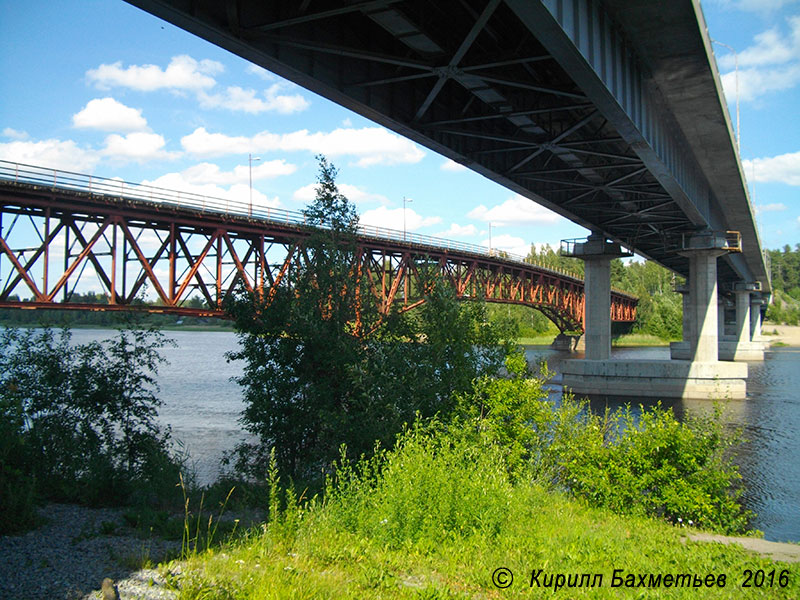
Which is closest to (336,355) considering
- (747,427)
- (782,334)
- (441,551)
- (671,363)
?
(441,551)

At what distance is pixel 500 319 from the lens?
1559 centimetres

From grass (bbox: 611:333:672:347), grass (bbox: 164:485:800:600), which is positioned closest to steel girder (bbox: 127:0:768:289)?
grass (bbox: 164:485:800:600)

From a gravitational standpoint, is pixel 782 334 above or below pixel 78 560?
above

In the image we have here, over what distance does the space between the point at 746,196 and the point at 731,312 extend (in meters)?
100

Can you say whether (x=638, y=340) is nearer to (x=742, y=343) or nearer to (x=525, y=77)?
(x=742, y=343)

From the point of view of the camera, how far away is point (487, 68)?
52.9 feet

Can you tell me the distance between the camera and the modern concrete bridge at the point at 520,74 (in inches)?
503

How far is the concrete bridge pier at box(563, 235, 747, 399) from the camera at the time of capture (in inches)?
1596

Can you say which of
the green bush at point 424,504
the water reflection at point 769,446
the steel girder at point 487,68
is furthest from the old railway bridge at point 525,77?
the green bush at point 424,504

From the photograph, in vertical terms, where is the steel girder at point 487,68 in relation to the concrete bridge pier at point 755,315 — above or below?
above

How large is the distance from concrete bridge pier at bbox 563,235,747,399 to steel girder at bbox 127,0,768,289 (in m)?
17.2

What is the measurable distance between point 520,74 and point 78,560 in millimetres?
15810

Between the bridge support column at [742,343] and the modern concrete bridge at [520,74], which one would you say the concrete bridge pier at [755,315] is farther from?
the modern concrete bridge at [520,74]

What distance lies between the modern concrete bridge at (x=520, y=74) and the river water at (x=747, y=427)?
3.71 metres
